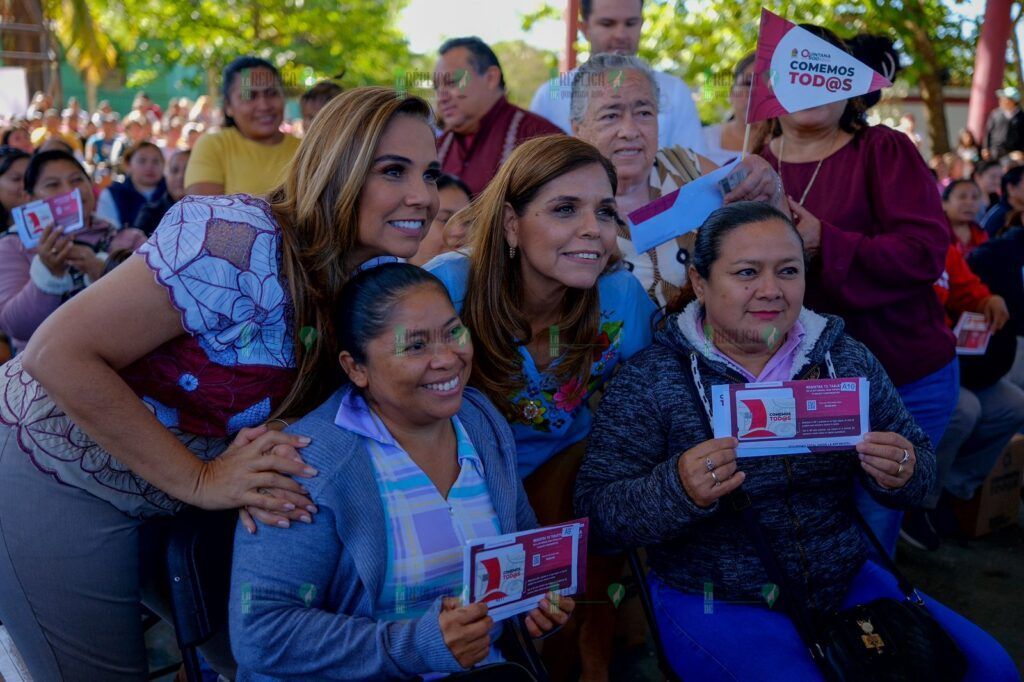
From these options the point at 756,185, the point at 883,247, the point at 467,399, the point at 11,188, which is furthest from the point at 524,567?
the point at 11,188

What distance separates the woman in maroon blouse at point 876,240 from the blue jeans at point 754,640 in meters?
0.72

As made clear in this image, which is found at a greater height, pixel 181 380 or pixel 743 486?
pixel 181 380

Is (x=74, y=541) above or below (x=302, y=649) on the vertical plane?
above

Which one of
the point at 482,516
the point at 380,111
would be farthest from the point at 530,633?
the point at 380,111

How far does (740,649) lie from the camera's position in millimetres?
2189

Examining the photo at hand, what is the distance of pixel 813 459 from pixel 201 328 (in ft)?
5.19

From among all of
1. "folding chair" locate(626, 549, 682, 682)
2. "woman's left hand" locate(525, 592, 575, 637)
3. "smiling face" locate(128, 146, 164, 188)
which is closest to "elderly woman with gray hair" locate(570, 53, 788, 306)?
"folding chair" locate(626, 549, 682, 682)

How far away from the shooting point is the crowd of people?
1.85m

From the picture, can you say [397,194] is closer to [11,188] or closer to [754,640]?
[754,640]

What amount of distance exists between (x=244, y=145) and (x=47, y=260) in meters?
1.44

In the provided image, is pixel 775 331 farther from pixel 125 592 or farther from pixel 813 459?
pixel 125 592

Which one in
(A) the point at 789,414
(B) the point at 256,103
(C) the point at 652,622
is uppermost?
(B) the point at 256,103

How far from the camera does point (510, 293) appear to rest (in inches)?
106

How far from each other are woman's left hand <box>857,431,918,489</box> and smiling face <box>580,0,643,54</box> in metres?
2.66
